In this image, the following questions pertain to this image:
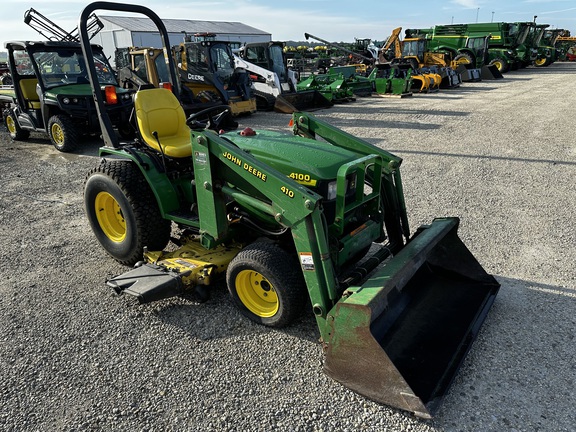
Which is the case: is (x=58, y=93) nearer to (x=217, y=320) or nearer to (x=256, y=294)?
(x=217, y=320)

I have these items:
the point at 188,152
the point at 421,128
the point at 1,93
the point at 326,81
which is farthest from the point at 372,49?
the point at 188,152

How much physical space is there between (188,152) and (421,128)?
315 inches

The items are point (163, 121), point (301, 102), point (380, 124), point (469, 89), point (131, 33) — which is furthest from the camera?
point (131, 33)

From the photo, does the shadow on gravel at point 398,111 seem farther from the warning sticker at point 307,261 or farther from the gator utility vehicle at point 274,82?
the warning sticker at point 307,261

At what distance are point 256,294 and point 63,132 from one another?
7.18m

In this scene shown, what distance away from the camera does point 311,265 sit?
263cm

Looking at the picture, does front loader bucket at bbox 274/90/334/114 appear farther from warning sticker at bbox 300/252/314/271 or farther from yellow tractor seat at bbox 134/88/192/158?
warning sticker at bbox 300/252/314/271

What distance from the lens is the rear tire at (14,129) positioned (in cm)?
997

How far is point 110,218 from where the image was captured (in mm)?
4109

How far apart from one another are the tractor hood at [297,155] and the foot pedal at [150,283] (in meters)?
1.06

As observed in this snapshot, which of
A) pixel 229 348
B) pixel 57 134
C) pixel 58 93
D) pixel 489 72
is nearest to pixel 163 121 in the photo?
pixel 229 348

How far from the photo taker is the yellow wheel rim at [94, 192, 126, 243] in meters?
4.04

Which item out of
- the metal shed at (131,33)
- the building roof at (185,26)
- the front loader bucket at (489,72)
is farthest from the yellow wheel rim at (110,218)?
the building roof at (185,26)

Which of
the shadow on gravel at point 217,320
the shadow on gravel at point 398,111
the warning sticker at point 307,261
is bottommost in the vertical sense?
the shadow on gravel at point 398,111
